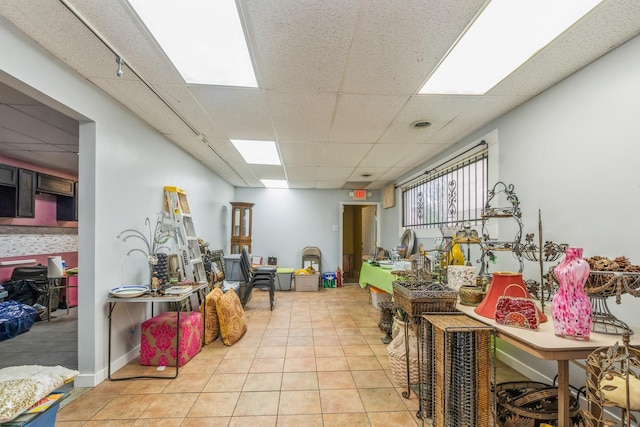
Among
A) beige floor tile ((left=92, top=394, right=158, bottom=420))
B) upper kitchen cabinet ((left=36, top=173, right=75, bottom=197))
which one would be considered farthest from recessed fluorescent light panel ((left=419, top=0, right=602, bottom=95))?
upper kitchen cabinet ((left=36, top=173, right=75, bottom=197))

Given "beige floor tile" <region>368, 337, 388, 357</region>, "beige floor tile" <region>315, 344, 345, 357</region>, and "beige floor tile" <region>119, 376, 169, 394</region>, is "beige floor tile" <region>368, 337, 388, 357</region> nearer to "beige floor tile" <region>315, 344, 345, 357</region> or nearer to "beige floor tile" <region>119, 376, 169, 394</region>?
"beige floor tile" <region>315, 344, 345, 357</region>

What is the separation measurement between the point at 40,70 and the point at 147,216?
1.60m

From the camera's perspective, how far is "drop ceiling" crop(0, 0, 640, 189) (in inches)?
58.8

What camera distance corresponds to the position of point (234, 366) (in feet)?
8.80

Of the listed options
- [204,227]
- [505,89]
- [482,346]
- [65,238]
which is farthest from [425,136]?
[65,238]

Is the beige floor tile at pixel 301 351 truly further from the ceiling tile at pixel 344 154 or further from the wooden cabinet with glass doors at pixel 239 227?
the wooden cabinet with glass doors at pixel 239 227

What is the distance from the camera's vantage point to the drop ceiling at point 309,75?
1.49m

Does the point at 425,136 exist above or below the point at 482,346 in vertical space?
above

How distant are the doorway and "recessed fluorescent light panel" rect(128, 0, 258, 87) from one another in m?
6.18

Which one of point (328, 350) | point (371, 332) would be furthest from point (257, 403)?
point (371, 332)

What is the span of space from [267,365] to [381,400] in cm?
116

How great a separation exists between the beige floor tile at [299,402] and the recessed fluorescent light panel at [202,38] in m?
2.52

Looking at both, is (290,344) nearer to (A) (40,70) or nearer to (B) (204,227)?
(B) (204,227)

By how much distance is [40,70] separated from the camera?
1.83 metres
